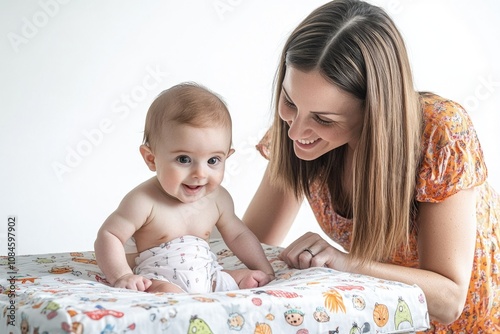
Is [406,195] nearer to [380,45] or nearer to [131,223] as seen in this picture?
[380,45]

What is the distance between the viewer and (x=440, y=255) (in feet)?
5.20

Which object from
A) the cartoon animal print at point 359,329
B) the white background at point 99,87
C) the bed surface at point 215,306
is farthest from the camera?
the white background at point 99,87

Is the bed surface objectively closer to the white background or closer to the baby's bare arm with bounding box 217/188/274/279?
the baby's bare arm with bounding box 217/188/274/279

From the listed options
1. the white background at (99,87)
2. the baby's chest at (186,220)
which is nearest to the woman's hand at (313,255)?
the baby's chest at (186,220)

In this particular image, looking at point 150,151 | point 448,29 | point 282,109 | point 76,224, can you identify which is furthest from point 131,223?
point 448,29

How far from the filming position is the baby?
4.74 feet

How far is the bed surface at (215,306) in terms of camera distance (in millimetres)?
1082

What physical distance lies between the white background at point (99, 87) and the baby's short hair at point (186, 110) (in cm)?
159

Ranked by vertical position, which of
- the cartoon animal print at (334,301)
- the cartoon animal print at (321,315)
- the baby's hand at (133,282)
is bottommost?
the cartoon animal print at (321,315)

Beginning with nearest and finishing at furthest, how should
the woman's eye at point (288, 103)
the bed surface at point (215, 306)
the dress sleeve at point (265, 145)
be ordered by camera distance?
the bed surface at point (215, 306), the woman's eye at point (288, 103), the dress sleeve at point (265, 145)

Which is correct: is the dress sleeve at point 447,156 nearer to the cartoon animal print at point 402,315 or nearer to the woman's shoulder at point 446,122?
the woman's shoulder at point 446,122

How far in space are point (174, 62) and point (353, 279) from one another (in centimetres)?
196

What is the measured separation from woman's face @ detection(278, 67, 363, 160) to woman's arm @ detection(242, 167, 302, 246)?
416 mm

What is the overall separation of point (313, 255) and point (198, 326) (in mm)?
487
